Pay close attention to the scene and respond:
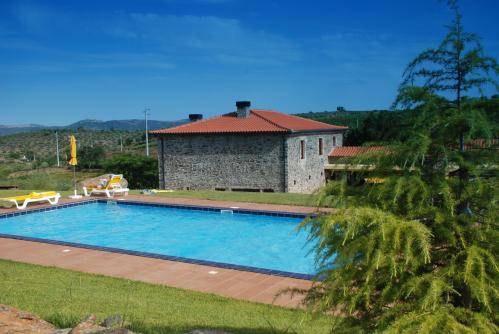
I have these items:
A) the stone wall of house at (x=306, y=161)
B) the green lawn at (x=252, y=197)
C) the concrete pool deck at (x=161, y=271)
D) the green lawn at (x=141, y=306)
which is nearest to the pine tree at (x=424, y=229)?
the green lawn at (x=141, y=306)

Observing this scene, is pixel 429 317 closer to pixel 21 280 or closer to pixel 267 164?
pixel 21 280

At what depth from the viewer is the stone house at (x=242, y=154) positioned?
24.1 meters

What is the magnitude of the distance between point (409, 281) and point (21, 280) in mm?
6558

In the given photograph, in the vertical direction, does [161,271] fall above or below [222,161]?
below

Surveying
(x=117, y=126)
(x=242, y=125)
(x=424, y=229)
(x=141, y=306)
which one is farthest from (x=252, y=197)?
(x=117, y=126)

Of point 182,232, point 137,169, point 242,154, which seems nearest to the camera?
point 182,232

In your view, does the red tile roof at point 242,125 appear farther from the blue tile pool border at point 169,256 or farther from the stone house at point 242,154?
the blue tile pool border at point 169,256

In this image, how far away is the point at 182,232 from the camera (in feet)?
45.5

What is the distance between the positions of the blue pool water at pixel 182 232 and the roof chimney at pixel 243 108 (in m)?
11.5

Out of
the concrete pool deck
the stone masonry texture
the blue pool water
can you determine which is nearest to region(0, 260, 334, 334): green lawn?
the concrete pool deck

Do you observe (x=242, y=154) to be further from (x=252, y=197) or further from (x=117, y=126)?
(x=117, y=126)

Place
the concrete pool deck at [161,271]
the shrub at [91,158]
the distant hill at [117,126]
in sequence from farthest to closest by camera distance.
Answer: the distant hill at [117,126] → the shrub at [91,158] → the concrete pool deck at [161,271]

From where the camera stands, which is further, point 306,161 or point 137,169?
point 137,169

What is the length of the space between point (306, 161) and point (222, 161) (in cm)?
485
